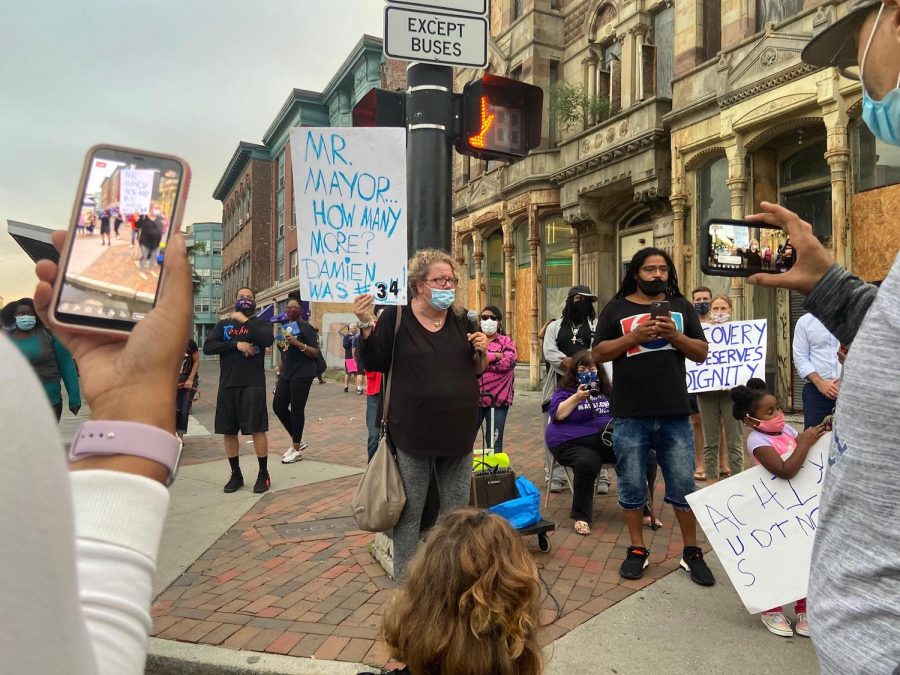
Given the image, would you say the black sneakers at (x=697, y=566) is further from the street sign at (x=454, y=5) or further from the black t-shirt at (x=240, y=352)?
the black t-shirt at (x=240, y=352)

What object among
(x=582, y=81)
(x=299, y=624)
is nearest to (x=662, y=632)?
(x=299, y=624)

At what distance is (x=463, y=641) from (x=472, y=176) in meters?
21.3

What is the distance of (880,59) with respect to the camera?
1256 mm

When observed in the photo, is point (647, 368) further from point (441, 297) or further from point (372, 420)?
point (372, 420)

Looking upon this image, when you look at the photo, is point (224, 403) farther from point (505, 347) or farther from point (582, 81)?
point (582, 81)

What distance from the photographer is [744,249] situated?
209 centimetres

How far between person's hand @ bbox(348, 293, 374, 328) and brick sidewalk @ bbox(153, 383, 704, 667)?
164cm

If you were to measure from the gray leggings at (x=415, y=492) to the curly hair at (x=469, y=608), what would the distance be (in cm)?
164

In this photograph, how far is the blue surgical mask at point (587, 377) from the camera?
17.6 ft

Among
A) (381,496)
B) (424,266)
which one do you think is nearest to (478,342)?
(424,266)

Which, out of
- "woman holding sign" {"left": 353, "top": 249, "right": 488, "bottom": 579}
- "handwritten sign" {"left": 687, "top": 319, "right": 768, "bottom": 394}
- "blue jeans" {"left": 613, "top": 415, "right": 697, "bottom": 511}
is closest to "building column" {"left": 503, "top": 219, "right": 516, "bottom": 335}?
"handwritten sign" {"left": 687, "top": 319, "right": 768, "bottom": 394}

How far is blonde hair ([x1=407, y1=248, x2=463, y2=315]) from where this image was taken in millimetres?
3596

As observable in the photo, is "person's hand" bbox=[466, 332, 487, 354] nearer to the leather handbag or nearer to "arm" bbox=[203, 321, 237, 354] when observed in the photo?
the leather handbag

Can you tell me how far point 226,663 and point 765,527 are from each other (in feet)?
9.58
